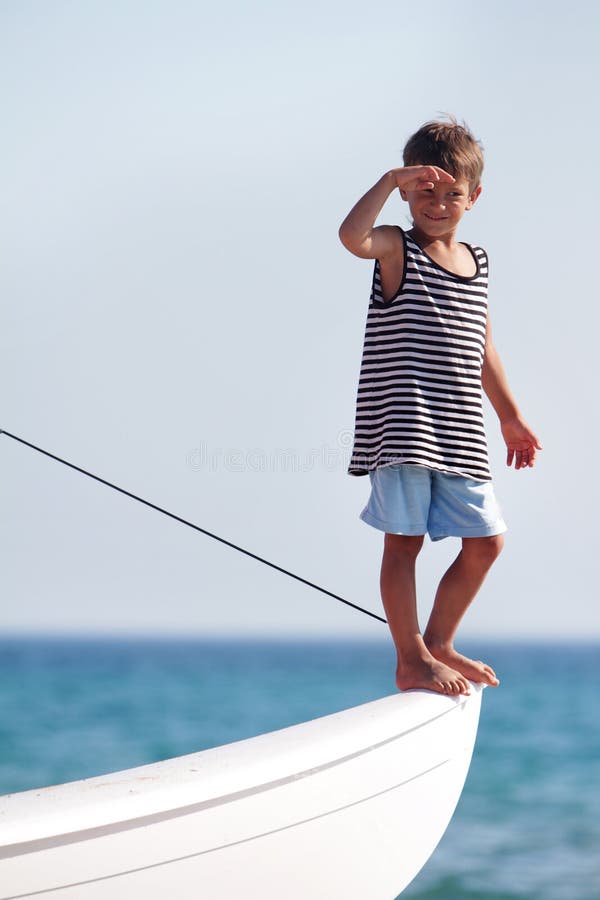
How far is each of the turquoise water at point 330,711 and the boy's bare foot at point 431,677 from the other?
9.28 feet

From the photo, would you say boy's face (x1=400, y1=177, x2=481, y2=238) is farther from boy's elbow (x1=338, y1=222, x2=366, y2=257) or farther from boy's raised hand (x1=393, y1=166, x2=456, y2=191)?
boy's elbow (x1=338, y1=222, x2=366, y2=257)

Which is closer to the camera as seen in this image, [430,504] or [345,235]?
[345,235]

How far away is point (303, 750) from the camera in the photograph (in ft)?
4.73

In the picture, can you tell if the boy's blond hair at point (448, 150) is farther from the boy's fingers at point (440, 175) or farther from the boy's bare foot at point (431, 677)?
the boy's bare foot at point (431, 677)

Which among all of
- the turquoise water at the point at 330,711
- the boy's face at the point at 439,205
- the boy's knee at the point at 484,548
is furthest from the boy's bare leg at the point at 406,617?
the turquoise water at the point at 330,711

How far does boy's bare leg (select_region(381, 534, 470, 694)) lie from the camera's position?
1.74 m

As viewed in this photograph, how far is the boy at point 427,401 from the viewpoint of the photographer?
1741mm

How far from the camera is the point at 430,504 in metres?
1.80

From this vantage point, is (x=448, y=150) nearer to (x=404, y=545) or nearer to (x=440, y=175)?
(x=440, y=175)

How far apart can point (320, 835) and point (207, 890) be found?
184mm

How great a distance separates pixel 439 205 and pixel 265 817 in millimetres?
950

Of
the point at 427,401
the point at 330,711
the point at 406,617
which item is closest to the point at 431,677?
the point at 406,617

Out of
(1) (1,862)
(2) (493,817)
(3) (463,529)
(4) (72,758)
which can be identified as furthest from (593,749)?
(1) (1,862)

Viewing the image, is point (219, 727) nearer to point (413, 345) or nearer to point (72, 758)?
point (72, 758)
